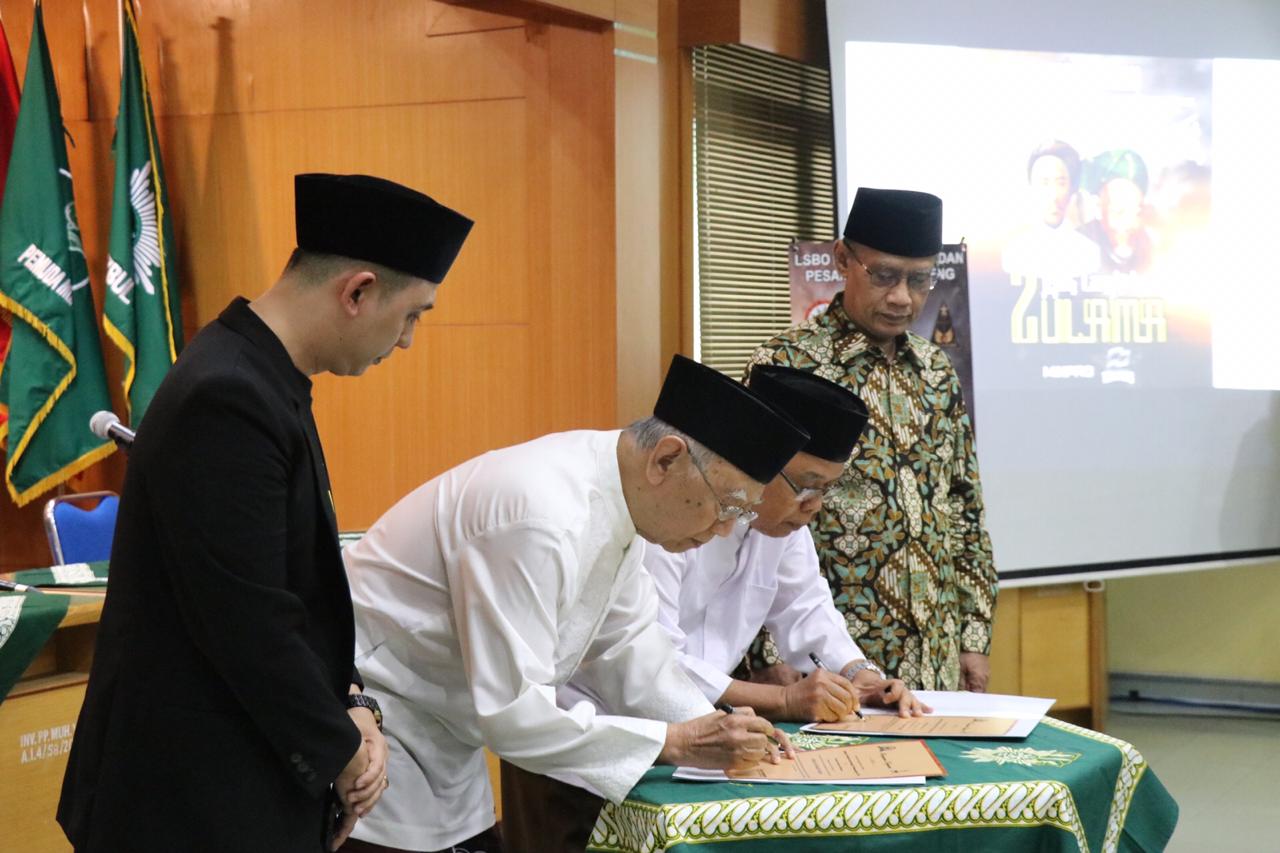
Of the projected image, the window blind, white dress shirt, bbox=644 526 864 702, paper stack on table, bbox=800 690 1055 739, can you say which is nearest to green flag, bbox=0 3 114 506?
the window blind

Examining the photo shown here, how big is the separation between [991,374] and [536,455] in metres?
3.30

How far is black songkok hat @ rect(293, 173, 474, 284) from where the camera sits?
167cm

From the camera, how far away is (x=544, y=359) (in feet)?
15.3

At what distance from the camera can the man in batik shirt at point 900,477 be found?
10.3 feet

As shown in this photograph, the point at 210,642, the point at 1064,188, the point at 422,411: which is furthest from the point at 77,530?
the point at 1064,188

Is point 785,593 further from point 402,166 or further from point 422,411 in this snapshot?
point 402,166

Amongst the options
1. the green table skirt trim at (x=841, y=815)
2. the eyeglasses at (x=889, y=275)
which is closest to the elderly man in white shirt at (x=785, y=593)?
the green table skirt trim at (x=841, y=815)

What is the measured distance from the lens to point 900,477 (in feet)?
10.4

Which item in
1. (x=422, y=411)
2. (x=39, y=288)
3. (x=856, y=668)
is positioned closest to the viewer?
(x=856, y=668)

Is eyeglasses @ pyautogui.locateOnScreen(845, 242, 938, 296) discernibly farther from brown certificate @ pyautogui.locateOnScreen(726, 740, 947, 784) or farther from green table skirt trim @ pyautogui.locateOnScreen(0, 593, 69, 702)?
green table skirt trim @ pyautogui.locateOnScreen(0, 593, 69, 702)

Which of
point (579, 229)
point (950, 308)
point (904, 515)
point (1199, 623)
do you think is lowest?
point (1199, 623)

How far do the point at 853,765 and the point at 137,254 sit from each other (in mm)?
4005

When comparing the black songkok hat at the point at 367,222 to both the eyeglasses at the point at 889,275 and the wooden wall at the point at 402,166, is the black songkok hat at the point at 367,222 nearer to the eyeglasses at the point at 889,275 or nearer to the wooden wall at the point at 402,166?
the eyeglasses at the point at 889,275

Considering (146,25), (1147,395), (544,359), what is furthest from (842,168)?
(146,25)
